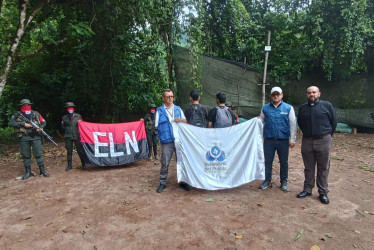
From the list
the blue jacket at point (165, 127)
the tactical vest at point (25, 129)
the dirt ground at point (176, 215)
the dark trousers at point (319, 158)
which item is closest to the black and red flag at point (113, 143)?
the dirt ground at point (176, 215)

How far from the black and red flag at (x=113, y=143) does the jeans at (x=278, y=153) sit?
3118 millimetres

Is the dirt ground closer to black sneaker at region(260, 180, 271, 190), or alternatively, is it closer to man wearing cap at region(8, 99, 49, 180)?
black sneaker at region(260, 180, 271, 190)

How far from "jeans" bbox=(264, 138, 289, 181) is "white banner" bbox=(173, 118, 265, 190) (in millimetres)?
130

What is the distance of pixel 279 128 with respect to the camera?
406 cm

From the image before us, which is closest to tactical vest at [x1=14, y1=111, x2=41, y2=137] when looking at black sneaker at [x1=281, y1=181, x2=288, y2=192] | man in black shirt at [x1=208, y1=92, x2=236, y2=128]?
man in black shirt at [x1=208, y1=92, x2=236, y2=128]

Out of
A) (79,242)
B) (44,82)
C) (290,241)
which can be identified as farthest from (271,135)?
(44,82)

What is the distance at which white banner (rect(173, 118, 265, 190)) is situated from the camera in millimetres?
4145

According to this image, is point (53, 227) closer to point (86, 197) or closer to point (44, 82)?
point (86, 197)

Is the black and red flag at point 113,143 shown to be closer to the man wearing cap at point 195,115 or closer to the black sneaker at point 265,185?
the man wearing cap at point 195,115

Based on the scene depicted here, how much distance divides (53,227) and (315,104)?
407 centimetres

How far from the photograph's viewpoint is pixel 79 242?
284 cm

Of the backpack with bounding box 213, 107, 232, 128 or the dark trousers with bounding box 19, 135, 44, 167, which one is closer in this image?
the backpack with bounding box 213, 107, 232, 128

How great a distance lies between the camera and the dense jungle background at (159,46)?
24.4 ft

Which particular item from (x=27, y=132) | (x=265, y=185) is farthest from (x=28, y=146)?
(x=265, y=185)
